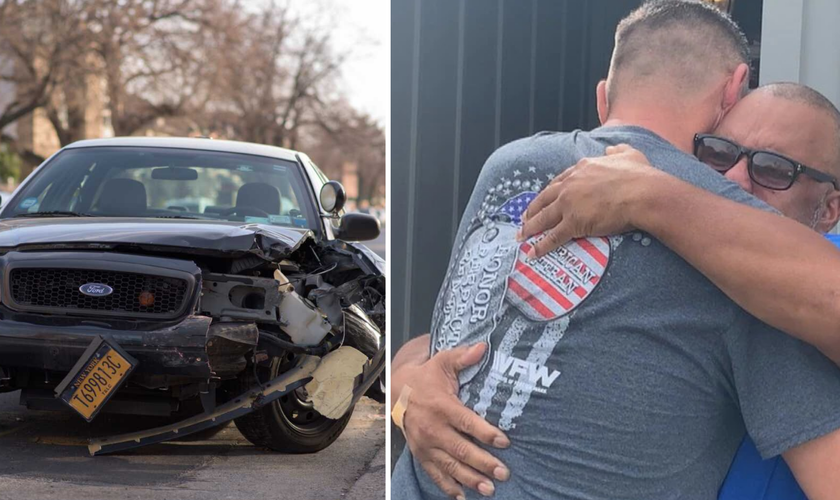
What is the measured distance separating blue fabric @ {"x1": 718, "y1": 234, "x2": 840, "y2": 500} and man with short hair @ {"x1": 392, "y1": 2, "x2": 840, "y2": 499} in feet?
0.07

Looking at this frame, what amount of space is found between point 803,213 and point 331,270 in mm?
3679

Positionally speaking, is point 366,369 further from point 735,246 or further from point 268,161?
point 735,246

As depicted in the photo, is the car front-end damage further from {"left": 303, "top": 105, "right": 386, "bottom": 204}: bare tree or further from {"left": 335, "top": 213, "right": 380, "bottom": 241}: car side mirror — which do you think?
{"left": 303, "top": 105, "right": 386, "bottom": 204}: bare tree

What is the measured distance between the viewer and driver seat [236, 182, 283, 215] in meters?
6.16

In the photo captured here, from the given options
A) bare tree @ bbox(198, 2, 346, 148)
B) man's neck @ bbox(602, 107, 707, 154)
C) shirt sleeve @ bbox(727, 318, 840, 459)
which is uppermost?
man's neck @ bbox(602, 107, 707, 154)

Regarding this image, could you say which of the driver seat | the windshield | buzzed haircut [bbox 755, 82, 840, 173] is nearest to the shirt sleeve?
buzzed haircut [bbox 755, 82, 840, 173]

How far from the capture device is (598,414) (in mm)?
2008

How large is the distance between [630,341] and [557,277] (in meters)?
0.18

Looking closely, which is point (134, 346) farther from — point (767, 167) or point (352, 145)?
point (352, 145)

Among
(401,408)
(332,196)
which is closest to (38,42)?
(332,196)

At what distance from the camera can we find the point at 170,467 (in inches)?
206

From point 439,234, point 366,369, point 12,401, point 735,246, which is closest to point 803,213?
point 735,246

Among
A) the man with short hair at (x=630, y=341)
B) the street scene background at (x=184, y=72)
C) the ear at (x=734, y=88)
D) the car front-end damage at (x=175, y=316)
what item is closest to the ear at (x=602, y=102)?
the man with short hair at (x=630, y=341)

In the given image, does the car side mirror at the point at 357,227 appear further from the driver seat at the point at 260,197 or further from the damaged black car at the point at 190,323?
the driver seat at the point at 260,197
